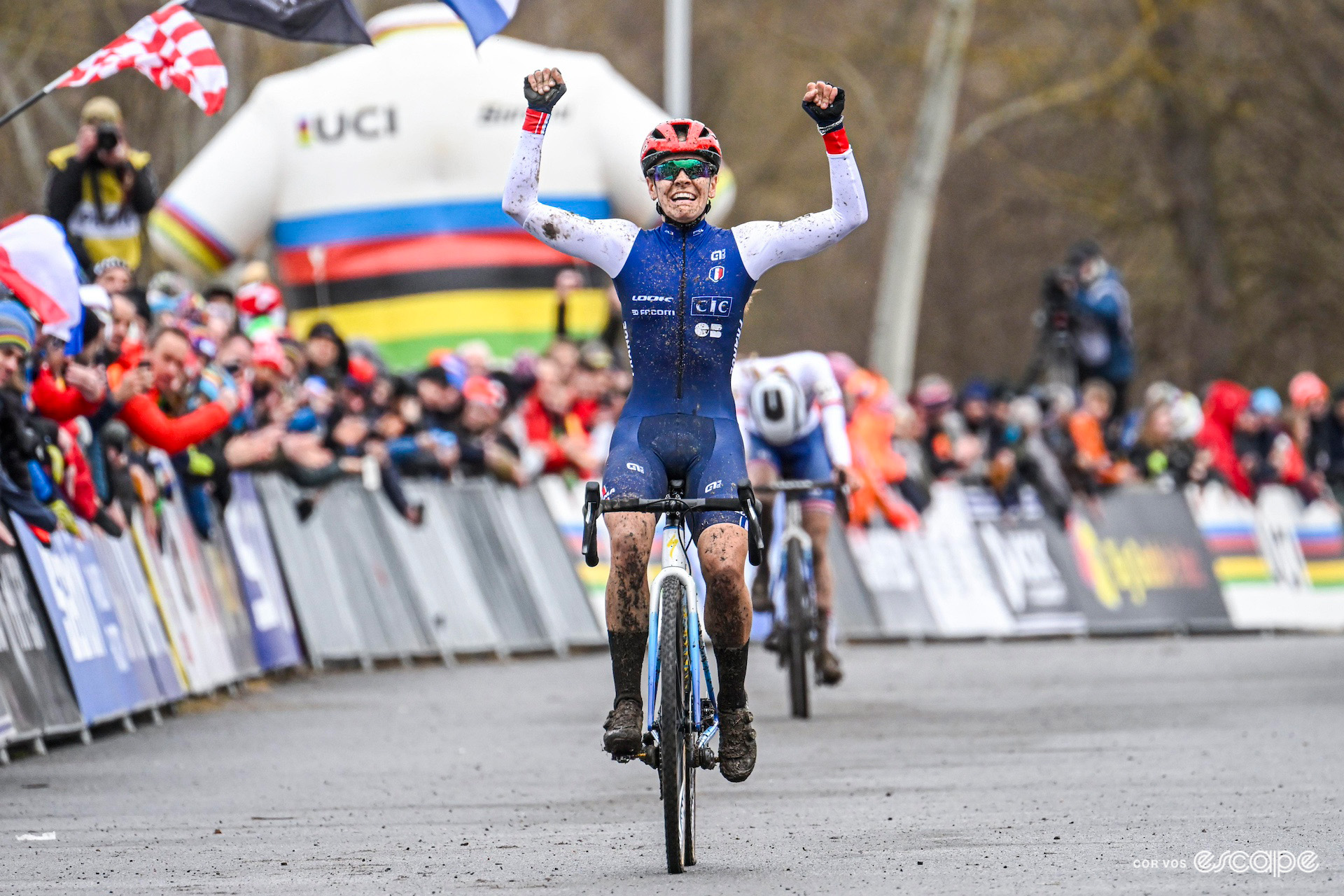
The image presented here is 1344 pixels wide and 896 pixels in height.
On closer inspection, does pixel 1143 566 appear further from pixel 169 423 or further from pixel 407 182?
pixel 169 423

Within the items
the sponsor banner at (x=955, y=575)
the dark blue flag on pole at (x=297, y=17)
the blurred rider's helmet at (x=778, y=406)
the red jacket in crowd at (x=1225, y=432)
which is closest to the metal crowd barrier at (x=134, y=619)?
the dark blue flag on pole at (x=297, y=17)

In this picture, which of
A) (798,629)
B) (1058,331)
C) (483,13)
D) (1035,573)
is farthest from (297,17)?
(1058,331)

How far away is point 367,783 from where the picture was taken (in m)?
10.9

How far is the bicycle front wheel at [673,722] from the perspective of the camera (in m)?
7.92

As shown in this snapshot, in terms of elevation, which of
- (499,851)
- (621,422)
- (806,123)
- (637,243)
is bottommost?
(499,851)

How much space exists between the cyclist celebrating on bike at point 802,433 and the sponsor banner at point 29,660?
13.4 ft

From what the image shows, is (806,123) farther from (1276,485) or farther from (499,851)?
(499,851)

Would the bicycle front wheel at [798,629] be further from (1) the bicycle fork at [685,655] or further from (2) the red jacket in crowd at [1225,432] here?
(2) the red jacket in crowd at [1225,432]

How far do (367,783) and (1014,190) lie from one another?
37808 millimetres

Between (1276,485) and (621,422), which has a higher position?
(621,422)

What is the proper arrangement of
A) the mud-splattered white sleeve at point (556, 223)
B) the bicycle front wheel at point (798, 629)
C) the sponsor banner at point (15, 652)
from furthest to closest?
the bicycle front wheel at point (798, 629)
the sponsor banner at point (15, 652)
the mud-splattered white sleeve at point (556, 223)

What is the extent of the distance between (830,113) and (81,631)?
5.48 m

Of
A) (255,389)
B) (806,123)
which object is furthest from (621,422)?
(806,123)

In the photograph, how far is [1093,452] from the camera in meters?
23.6
